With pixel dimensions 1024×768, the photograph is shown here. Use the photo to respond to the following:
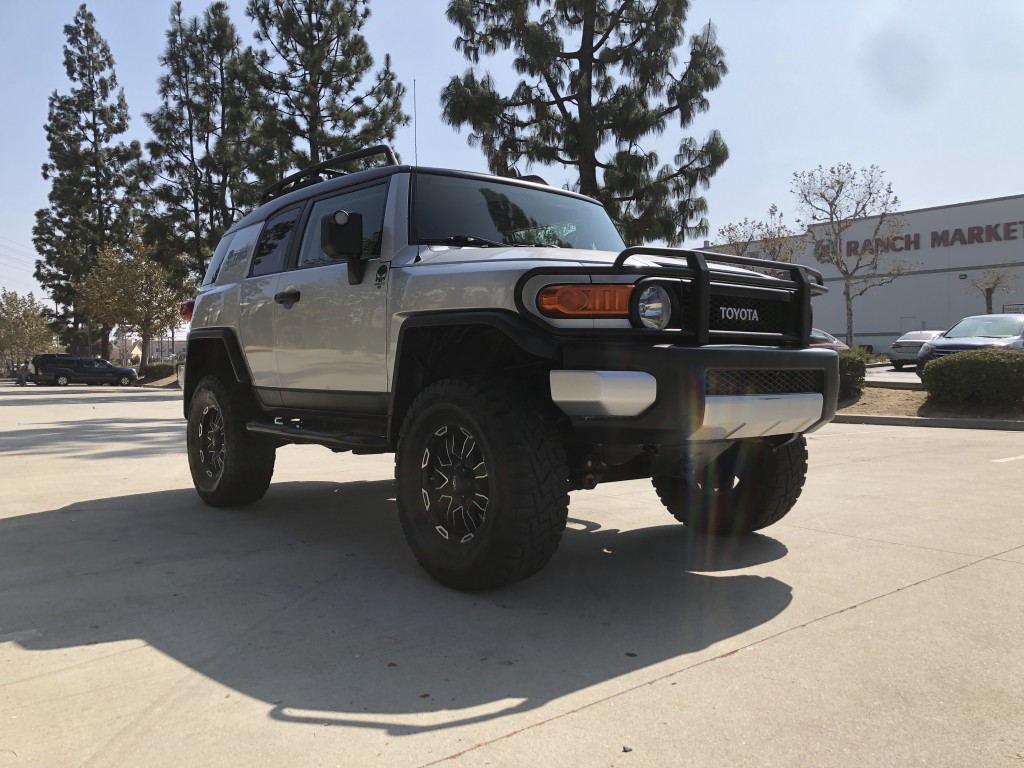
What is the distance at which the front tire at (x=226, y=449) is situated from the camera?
5.43 meters

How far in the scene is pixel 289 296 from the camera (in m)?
4.86

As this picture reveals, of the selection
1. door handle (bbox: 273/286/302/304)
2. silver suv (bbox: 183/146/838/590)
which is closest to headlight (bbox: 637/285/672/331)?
silver suv (bbox: 183/146/838/590)

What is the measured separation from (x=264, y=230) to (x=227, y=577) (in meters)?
2.67

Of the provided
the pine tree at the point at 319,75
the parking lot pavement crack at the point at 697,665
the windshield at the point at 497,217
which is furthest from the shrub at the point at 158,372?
the parking lot pavement crack at the point at 697,665

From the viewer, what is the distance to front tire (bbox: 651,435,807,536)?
434 cm

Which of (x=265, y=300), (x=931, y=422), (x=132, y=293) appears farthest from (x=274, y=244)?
(x=132, y=293)

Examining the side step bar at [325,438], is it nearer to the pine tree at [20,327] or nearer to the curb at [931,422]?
the curb at [931,422]

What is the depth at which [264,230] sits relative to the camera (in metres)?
5.63

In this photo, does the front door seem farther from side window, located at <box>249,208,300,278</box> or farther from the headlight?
the headlight

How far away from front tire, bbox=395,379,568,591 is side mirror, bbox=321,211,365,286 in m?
0.94

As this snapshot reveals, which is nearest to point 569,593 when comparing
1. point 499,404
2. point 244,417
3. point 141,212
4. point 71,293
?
point 499,404

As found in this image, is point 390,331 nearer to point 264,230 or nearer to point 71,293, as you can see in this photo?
point 264,230

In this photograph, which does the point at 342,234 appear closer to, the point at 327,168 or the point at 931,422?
the point at 327,168

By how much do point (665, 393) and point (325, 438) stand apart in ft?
6.93
